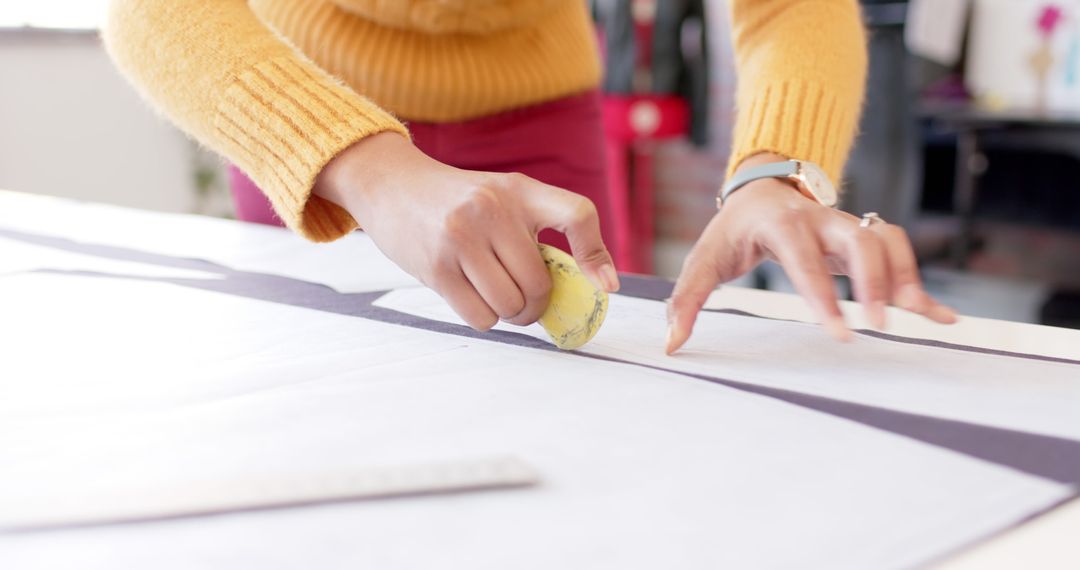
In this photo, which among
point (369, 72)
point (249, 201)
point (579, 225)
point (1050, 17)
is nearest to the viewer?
point (579, 225)

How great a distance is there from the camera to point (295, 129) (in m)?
0.71

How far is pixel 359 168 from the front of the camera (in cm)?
68

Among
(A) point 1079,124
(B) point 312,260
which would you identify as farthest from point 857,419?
(A) point 1079,124

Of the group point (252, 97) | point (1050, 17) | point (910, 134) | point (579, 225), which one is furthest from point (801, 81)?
point (1050, 17)

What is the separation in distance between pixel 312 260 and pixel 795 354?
503 millimetres

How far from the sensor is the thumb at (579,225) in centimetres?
59

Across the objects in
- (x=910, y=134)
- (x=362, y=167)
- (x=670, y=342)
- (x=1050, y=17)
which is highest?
(x=1050, y=17)

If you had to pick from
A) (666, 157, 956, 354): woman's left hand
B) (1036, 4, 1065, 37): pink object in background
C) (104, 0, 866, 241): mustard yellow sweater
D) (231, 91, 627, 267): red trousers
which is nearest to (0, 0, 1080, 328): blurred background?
(1036, 4, 1065, 37): pink object in background

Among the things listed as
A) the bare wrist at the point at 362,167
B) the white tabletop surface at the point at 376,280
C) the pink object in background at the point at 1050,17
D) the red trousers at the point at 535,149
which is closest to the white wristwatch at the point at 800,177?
the white tabletop surface at the point at 376,280

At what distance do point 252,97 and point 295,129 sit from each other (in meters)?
0.05

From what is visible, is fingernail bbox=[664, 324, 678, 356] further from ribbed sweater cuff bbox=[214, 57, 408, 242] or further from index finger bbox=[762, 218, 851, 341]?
ribbed sweater cuff bbox=[214, 57, 408, 242]

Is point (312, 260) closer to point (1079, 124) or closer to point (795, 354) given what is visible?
point (795, 354)

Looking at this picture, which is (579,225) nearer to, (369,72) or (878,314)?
(878,314)

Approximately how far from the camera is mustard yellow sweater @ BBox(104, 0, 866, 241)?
73cm
